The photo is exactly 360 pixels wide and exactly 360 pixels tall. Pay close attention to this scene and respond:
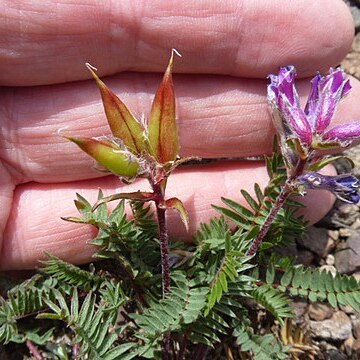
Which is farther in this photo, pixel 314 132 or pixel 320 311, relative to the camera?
pixel 320 311

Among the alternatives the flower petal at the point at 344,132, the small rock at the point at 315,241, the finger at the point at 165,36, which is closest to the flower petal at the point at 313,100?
the flower petal at the point at 344,132

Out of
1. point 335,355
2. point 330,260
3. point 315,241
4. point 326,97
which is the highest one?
point 326,97

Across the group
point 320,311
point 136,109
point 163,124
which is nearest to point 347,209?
point 320,311

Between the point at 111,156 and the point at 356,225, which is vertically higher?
the point at 111,156

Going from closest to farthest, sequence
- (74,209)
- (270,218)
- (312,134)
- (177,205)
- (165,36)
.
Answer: (177,205) < (312,134) < (270,218) < (165,36) < (74,209)

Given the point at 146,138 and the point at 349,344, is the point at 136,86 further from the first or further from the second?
the point at 349,344

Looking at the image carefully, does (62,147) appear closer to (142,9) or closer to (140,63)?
(140,63)

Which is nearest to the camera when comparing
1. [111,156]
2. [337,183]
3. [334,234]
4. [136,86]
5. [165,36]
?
[111,156]
